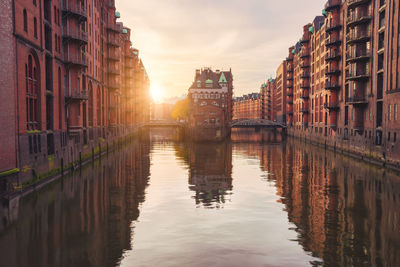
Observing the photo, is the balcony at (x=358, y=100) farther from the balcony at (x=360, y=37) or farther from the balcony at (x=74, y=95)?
the balcony at (x=74, y=95)

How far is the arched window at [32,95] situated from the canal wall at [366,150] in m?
35.9

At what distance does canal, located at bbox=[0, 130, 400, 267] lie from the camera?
14227 mm

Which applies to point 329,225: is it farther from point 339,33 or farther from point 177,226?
point 339,33

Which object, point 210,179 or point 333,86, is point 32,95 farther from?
point 333,86

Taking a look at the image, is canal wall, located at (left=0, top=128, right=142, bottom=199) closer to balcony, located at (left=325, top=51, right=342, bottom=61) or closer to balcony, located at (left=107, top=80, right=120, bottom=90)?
balcony, located at (left=107, top=80, right=120, bottom=90)

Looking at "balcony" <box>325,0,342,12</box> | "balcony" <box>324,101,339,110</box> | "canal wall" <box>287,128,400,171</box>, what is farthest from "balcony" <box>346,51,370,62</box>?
"balcony" <box>325,0,342,12</box>

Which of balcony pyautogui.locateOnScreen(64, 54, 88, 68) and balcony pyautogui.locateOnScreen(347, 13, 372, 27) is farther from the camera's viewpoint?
balcony pyautogui.locateOnScreen(347, 13, 372, 27)

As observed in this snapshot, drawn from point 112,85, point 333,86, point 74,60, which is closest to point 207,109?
point 112,85

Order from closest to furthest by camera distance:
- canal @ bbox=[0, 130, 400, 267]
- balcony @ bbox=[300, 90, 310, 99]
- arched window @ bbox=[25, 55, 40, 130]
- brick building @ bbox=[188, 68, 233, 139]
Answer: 1. canal @ bbox=[0, 130, 400, 267]
2. arched window @ bbox=[25, 55, 40, 130]
3. brick building @ bbox=[188, 68, 233, 139]
4. balcony @ bbox=[300, 90, 310, 99]

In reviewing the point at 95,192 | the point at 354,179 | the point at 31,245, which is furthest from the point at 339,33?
the point at 31,245

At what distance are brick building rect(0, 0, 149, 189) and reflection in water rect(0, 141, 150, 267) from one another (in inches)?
121

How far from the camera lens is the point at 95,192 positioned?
2669 cm

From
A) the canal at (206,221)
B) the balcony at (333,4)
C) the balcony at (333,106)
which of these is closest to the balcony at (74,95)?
the canal at (206,221)

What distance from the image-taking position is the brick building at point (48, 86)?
23000mm
